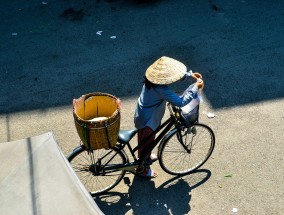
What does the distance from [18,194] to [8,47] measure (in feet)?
19.3

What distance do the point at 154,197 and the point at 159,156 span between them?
580mm

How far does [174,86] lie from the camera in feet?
23.7

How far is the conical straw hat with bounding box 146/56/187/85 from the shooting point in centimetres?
450

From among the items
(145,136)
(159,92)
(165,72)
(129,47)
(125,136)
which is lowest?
(129,47)

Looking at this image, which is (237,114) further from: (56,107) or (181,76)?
(56,107)

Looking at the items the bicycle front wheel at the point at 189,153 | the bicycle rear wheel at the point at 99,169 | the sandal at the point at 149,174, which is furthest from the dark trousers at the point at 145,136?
the bicycle front wheel at the point at 189,153

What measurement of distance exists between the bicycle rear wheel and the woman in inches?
19.6

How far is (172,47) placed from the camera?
8289 millimetres

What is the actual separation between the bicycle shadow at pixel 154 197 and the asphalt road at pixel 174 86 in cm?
1

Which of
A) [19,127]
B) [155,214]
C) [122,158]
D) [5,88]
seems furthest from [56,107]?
[155,214]

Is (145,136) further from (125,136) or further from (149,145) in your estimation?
(125,136)

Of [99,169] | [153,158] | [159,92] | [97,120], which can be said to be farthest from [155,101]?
[99,169]

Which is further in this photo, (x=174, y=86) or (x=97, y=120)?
(x=174, y=86)

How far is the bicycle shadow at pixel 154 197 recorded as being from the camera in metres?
5.29
